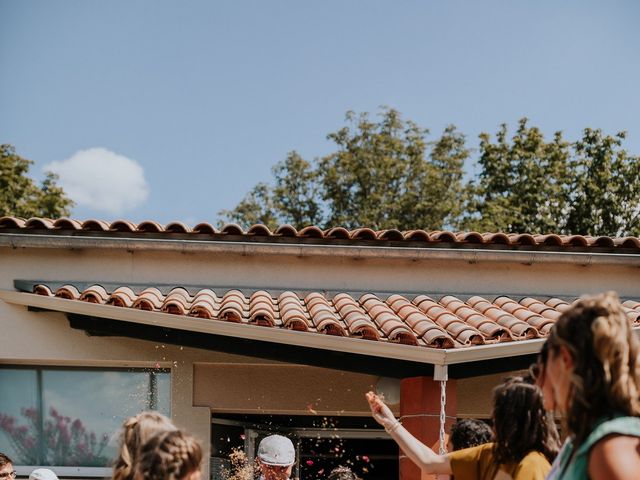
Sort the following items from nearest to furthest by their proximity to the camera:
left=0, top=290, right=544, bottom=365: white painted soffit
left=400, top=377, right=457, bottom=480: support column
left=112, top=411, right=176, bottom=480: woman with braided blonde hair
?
left=112, top=411, right=176, bottom=480: woman with braided blonde hair, left=0, top=290, right=544, bottom=365: white painted soffit, left=400, top=377, right=457, bottom=480: support column

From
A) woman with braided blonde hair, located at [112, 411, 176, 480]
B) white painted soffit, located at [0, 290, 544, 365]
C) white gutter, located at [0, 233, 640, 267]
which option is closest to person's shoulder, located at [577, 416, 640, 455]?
woman with braided blonde hair, located at [112, 411, 176, 480]

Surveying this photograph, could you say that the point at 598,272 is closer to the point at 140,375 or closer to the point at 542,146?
the point at 140,375

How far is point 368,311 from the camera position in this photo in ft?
28.8

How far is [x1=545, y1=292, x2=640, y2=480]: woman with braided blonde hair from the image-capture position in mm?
A: 2279

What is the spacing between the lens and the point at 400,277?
32.1ft

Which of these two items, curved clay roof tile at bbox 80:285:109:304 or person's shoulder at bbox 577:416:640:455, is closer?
person's shoulder at bbox 577:416:640:455

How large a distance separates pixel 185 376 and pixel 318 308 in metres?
1.52

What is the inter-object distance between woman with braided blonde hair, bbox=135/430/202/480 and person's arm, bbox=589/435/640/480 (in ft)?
3.96

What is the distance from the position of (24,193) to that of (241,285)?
20596mm

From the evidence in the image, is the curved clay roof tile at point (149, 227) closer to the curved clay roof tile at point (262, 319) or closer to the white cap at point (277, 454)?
the curved clay roof tile at point (262, 319)

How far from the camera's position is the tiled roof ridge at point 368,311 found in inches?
304

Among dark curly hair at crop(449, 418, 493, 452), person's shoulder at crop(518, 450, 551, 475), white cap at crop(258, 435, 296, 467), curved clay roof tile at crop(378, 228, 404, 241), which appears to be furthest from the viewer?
curved clay roof tile at crop(378, 228, 404, 241)

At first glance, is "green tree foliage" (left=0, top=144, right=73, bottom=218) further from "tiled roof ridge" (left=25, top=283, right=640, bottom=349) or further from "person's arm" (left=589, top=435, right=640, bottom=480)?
"person's arm" (left=589, top=435, right=640, bottom=480)

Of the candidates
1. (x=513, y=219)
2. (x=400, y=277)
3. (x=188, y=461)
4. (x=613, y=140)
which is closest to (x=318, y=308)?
(x=400, y=277)
